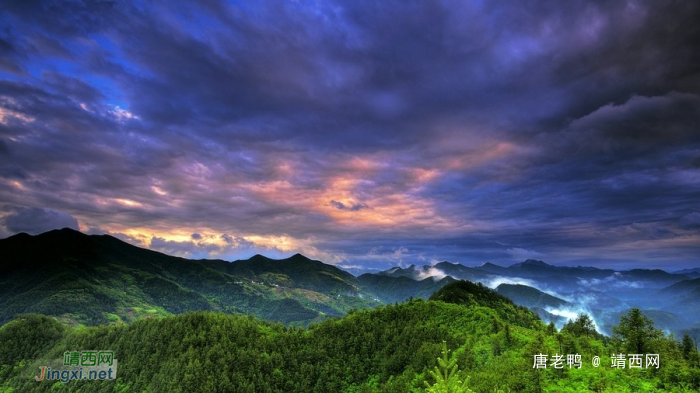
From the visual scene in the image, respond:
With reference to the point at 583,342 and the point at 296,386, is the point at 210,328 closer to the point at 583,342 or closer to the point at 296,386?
the point at 296,386

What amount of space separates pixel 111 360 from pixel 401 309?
168965 mm

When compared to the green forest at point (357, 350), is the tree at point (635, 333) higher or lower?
higher

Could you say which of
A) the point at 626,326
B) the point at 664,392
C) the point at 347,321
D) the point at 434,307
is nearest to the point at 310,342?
the point at 347,321

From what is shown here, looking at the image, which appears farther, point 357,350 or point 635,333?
point 357,350

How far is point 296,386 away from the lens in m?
156

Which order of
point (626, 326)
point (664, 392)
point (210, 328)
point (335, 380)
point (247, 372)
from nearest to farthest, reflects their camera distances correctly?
1. point (664, 392)
2. point (626, 326)
3. point (335, 380)
4. point (247, 372)
5. point (210, 328)

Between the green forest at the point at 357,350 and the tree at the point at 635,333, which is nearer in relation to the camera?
the tree at the point at 635,333

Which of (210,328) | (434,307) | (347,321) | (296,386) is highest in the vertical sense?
(434,307)

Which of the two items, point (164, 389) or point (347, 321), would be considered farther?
point (347, 321)

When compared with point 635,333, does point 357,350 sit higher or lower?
lower

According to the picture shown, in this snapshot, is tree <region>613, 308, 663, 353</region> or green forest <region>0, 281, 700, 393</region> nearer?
tree <region>613, 308, 663, 353</region>

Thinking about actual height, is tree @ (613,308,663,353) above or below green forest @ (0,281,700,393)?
above

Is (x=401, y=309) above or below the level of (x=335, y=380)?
above

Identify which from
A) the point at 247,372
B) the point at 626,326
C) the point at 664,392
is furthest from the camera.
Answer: the point at 247,372
